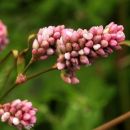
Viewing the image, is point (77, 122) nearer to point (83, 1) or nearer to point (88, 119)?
point (88, 119)

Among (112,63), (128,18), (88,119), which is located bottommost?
(88,119)

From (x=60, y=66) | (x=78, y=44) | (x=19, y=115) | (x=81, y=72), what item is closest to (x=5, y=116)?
(x=19, y=115)

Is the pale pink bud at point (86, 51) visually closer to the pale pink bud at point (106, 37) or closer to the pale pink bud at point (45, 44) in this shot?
the pale pink bud at point (106, 37)

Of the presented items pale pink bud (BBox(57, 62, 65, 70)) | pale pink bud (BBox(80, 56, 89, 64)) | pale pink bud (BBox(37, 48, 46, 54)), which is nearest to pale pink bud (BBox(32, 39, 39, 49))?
pale pink bud (BBox(37, 48, 46, 54))

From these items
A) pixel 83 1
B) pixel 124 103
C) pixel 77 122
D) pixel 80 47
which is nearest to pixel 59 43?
pixel 80 47

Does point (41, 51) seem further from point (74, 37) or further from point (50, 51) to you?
point (74, 37)

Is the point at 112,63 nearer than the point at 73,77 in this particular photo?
No

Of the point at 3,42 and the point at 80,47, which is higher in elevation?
the point at 3,42

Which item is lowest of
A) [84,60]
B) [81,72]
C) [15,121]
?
[15,121]
